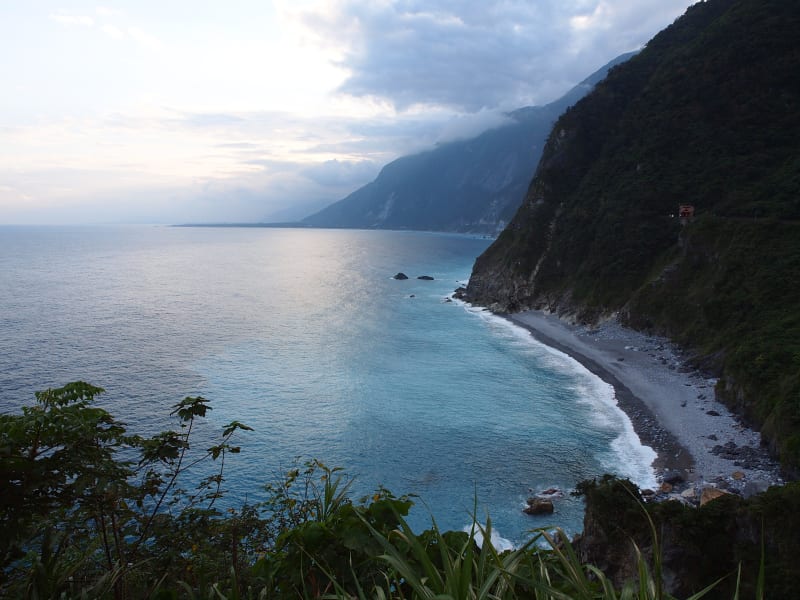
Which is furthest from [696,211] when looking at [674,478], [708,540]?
[708,540]

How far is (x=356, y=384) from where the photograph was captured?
44688 mm

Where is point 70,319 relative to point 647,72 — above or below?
below

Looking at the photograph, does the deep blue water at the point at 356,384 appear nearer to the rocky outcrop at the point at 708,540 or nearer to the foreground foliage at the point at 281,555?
the foreground foliage at the point at 281,555

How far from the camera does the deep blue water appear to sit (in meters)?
29.0

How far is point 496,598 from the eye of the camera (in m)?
3.09

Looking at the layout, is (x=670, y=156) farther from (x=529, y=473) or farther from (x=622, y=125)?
(x=529, y=473)

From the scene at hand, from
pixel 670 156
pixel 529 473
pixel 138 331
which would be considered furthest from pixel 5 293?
pixel 670 156

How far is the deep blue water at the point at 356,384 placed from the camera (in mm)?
28969

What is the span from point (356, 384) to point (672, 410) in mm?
25617

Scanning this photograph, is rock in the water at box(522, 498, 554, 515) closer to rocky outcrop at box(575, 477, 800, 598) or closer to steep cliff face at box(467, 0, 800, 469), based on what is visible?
rocky outcrop at box(575, 477, 800, 598)

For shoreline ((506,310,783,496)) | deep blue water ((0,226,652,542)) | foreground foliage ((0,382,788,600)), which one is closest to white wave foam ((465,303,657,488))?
deep blue water ((0,226,652,542))

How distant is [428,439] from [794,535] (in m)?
21.9

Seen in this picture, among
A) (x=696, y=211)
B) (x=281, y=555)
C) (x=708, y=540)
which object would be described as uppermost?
(x=696, y=211)

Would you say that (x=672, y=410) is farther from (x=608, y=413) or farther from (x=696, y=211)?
(x=696, y=211)
